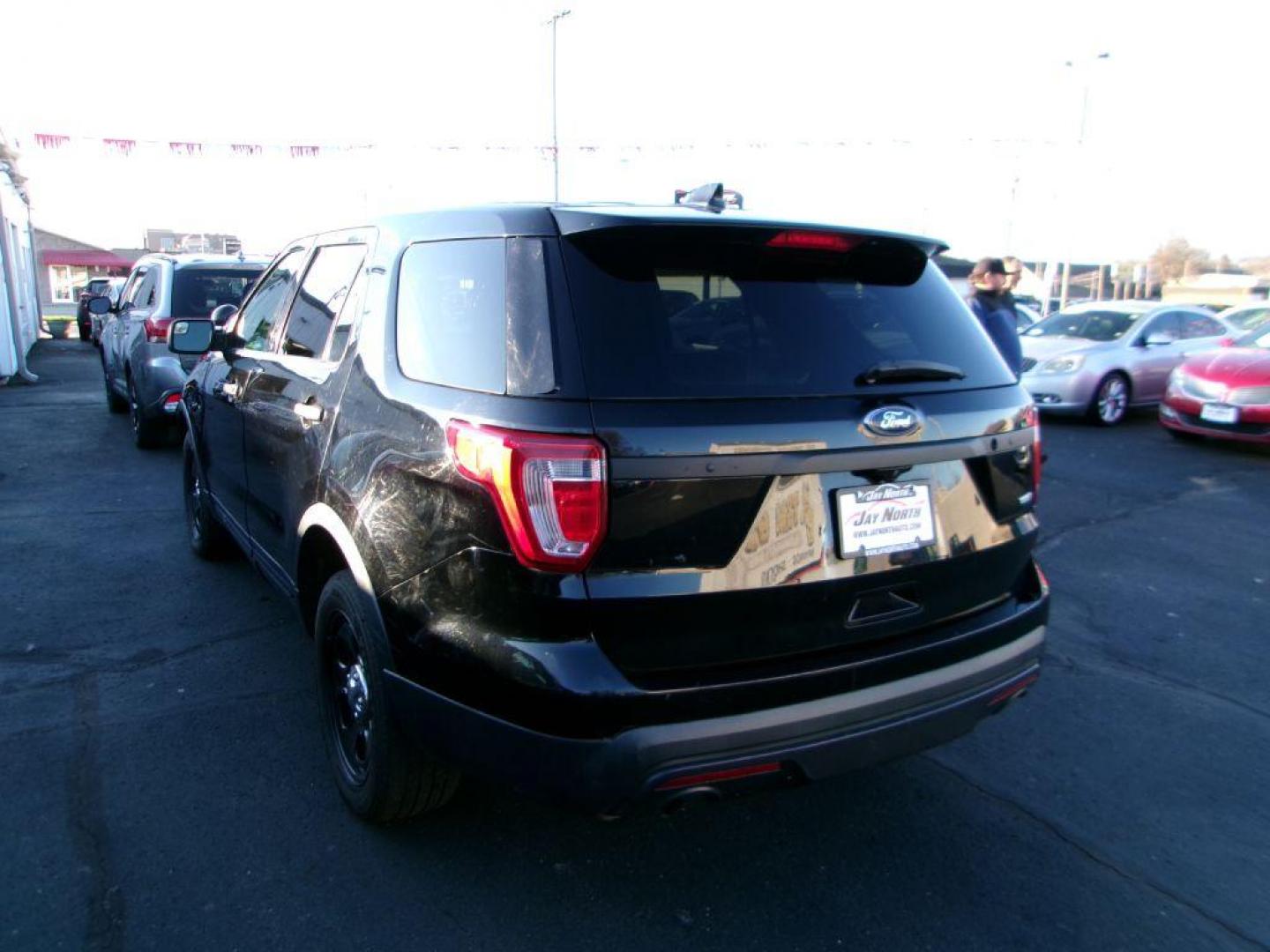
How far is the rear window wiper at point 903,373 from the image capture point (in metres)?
2.45

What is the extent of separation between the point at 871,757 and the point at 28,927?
2.25m

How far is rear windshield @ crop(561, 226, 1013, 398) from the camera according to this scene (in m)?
2.24

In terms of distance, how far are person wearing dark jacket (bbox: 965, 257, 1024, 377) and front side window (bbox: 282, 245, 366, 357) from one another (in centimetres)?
449

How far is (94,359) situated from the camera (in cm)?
2109

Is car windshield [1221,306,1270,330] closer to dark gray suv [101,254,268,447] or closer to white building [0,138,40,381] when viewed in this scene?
dark gray suv [101,254,268,447]

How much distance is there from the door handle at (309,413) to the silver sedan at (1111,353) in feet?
30.3

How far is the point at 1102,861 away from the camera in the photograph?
2824mm

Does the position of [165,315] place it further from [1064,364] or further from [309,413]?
[1064,364]

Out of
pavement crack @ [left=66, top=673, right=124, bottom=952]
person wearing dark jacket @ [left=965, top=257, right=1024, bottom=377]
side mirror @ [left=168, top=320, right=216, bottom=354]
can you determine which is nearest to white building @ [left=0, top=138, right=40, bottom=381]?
side mirror @ [left=168, top=320, right=216, bottom=354]

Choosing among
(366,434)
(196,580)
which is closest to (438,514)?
(366,434)

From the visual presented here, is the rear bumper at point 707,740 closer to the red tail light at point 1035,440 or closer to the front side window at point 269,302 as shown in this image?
the red tail light at point 1035,440

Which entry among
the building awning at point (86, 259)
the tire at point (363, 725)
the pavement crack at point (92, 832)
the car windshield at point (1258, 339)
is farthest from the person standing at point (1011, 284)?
the building awning at point (86, 259)

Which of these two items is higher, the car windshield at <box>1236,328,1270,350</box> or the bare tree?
the bare tree

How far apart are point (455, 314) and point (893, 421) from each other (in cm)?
121
